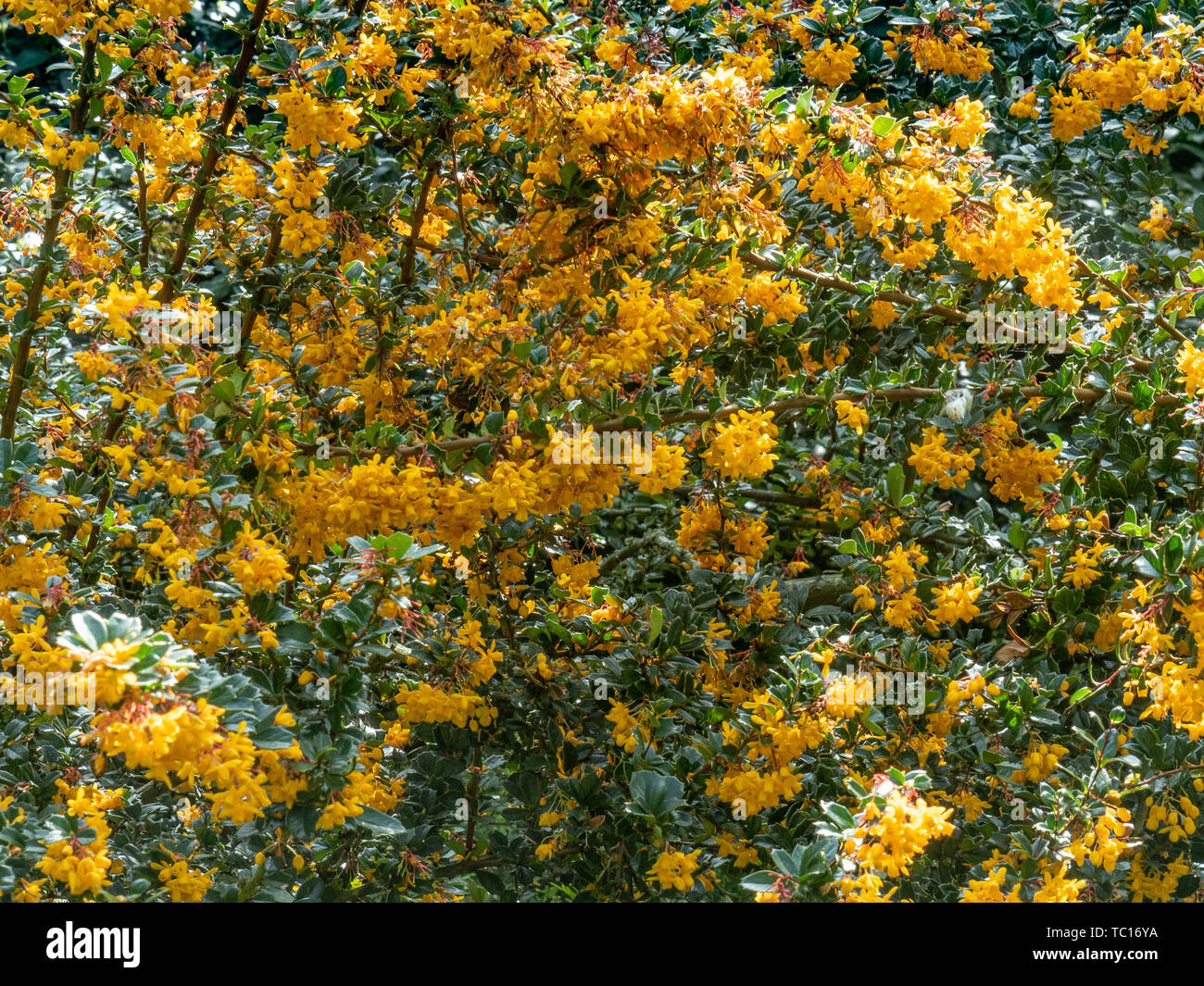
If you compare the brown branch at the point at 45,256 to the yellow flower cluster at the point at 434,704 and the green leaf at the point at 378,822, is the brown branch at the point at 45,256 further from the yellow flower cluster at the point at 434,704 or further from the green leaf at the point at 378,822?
the green leaf at the point at 378,822

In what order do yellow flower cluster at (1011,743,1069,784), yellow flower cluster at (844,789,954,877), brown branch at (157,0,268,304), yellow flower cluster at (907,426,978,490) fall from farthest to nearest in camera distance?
yellow flower cluster at (907,426,978,490)
brown branch at (157,0,268,304)
yellow flower cluster at (1011,743,1069,784)
yellow flower cluster at (844,789,954,877)

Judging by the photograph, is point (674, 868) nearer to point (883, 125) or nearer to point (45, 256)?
point (883, 125)

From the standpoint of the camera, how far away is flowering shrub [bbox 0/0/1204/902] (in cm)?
217

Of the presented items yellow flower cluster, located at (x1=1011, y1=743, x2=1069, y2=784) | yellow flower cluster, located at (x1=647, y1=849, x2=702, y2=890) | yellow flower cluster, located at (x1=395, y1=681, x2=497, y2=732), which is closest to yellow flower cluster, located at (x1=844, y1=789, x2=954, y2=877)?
yellow flower cluster, located at (x1=647, y1=849, x2=702, y2=890)

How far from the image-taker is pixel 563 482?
2463 mm

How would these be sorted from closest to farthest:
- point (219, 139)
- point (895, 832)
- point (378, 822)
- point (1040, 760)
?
point (895, 832) < point (378, 822) < point (1040, 760) < point (219, 139)

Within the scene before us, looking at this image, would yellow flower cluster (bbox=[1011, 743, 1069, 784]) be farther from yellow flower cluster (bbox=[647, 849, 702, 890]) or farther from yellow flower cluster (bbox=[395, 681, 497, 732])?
yellow flower cluster (bbox=[395, 681, 497, 732])

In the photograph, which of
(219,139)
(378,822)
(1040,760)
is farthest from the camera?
(219,139)

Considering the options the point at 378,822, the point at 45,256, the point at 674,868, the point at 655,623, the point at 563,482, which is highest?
the point at 45,256

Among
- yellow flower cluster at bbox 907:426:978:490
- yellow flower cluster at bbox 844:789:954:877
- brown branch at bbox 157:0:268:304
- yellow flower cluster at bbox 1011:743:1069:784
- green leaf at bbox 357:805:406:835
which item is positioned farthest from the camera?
yellow flower cluster at bbox 907:426:978:490

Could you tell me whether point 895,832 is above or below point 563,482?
below

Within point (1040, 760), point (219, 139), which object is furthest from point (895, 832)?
point (219, 139)

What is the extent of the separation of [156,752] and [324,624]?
0.46 metres

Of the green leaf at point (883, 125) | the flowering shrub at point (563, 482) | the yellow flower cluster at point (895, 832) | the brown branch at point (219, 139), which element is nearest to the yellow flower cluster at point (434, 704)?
the flowering shrub at point (563, 482)
